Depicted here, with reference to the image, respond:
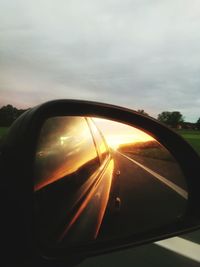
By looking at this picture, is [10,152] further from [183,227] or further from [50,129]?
[183,227]

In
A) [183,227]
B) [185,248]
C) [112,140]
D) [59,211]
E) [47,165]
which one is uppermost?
[112,140]

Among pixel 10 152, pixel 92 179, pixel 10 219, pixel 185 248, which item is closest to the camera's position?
pixel 10 219

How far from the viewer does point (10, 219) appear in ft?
4.17

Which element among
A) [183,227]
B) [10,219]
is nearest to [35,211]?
[10,219]

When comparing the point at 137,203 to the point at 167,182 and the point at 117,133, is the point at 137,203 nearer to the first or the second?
the point at 117,133

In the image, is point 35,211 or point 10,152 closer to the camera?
point 35,211

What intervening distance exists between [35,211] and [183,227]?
107 cm

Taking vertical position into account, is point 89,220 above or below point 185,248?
above

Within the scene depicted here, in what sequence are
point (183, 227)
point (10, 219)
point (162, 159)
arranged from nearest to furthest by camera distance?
1. point (10, 219)
2. point (183, 227)
3. point (162, 159)

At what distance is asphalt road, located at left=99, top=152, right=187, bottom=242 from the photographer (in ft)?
5.74

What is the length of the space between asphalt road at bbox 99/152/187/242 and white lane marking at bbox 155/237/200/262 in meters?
0.56

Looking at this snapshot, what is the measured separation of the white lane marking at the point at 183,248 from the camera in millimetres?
2730

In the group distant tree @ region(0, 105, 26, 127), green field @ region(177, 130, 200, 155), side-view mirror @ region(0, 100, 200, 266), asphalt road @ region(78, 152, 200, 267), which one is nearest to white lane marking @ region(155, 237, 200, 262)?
asphalt road @ region(78, 152, 200, 267)

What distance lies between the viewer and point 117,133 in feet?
6.71
